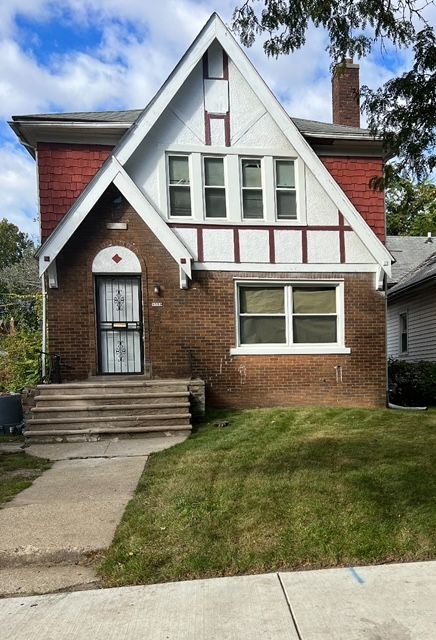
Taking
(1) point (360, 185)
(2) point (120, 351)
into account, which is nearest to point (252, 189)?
(1) point (360, 185)

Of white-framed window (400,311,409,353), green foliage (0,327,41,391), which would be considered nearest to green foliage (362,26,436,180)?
green foliage (0,327,41,391)

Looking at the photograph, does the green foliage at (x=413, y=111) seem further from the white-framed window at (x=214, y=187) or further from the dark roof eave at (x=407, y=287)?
the dark roof eave at (x=407, y=287)

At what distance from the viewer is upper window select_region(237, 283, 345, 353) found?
10.5 meters

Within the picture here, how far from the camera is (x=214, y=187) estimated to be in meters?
10.4

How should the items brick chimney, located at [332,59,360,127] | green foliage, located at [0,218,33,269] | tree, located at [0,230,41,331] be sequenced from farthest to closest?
green foliage, located at [0,218,33,269] → tree, located at [0,230,41,331] → brick chimney, located at [332,59,360,127]

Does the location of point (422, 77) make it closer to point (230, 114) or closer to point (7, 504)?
point (230, 114)

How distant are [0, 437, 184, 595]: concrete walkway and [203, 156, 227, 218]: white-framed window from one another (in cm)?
535

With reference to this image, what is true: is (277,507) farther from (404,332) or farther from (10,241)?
(10,241)

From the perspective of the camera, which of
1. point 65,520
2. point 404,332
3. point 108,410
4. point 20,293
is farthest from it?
point 20,293

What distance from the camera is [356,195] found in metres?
11.0

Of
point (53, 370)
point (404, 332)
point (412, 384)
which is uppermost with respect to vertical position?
point (404, 332)

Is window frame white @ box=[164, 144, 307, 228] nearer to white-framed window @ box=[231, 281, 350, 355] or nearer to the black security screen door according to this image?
white-framed window @ box=[231, 281, 350, 355]

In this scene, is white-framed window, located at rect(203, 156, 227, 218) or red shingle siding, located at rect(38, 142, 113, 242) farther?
white-framed window, located at rect(203, 156, 227, 218)

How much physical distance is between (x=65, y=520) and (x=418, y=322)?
14115 mm
